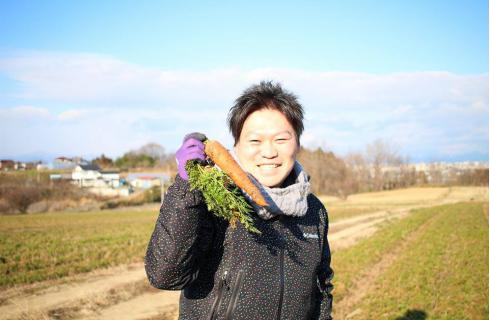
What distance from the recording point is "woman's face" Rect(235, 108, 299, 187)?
265 centimetres

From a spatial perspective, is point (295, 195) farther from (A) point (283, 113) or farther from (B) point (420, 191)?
(B) point (420, 191)

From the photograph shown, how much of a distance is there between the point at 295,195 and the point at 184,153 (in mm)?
866

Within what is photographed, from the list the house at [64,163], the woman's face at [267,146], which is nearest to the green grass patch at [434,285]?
the woman's face at [267,146]

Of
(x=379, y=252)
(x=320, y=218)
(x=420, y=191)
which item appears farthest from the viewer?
(x=420, y=191)

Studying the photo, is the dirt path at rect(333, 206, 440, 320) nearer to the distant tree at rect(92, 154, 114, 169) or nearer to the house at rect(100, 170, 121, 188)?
the house at rect(100, 170, 121, 188)

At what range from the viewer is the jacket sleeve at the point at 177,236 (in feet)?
6.45

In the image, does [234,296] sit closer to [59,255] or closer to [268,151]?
[268,151]

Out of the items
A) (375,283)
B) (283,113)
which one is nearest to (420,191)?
(375,283)

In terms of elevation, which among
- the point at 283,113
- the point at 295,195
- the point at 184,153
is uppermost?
the point at 283,113

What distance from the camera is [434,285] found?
37.4ft

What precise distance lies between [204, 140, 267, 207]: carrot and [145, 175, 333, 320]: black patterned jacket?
0.67 ft

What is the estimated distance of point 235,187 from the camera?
226 centimetres

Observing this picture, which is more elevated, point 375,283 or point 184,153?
point 184,153

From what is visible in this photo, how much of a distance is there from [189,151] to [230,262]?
73cm
